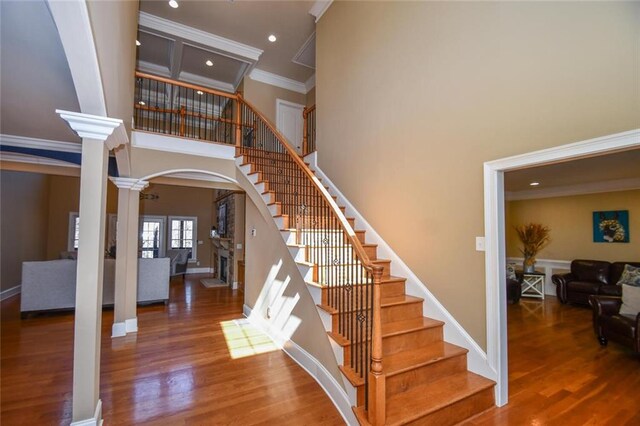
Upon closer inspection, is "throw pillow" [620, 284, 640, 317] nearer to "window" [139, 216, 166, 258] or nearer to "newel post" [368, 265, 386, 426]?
"newel post" [368, 265, 386, 426]

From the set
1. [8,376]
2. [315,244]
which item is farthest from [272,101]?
[8,376]

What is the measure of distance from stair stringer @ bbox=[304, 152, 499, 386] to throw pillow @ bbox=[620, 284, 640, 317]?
255 cm

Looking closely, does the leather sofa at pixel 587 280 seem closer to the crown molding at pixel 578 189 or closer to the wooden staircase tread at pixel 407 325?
the crown molding at pixel 578 189

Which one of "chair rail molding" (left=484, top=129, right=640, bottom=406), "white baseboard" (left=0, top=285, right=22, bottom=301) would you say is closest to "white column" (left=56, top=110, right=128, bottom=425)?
"chair rail molding" (left=484, top=129, right=640, bottom=406)

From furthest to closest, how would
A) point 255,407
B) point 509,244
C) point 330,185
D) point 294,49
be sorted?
point 509,244 → point 294,49 → point 330,185 → point 255,407

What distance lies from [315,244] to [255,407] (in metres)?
1.54

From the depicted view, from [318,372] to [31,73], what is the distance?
360 centimetres

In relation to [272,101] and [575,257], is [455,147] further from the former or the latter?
[575,257]

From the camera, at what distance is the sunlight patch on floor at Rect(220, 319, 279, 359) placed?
3.69 m

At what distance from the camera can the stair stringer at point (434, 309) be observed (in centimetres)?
253

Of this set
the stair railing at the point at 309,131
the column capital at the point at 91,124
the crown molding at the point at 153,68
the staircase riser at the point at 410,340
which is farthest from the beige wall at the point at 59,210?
the staircase riser at the point at 410,340

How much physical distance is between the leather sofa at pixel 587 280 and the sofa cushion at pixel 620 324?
87.2 inches

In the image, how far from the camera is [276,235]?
4117 mm

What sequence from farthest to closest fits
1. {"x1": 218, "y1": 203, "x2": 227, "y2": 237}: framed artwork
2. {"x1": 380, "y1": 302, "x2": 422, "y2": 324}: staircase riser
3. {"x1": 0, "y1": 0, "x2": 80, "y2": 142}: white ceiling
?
{"x1": 218, "y1": 203, "x2": 227, "y2": 237}: framed artwork < {"x1": 380, "y1": 302, "x2": 422, "y2": 324}: staircase riser < {"x1": 0, "y1": 0, "x2": 80, "y2": 142}: white ceiling
